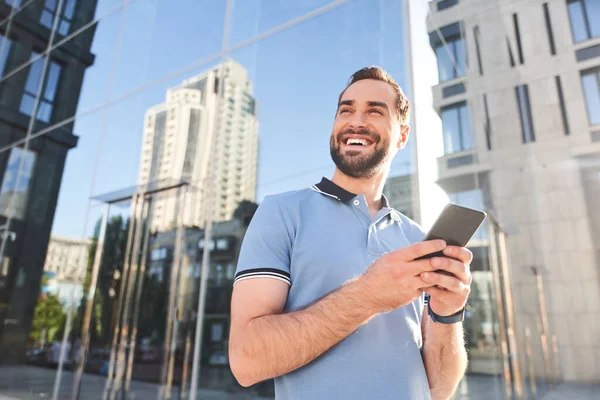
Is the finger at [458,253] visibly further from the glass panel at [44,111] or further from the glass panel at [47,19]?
the glass panel at [47,19]

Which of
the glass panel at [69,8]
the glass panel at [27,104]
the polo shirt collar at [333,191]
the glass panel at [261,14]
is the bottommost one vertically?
the polo shirt collar at [333,191]

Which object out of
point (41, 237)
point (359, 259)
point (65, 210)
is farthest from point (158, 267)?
point (359, 259)

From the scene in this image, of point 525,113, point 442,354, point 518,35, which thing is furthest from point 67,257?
point 442,354

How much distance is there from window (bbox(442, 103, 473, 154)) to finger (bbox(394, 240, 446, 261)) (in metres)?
2.58

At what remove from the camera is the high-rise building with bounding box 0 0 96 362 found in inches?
264

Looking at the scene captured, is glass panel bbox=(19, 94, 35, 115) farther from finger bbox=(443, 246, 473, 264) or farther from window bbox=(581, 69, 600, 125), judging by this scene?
finger bbox=(443, 246, 473, 264)

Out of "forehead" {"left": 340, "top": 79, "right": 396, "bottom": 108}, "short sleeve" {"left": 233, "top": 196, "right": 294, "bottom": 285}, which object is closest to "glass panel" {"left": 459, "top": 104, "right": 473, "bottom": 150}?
"forehead" {"left": 340, "top": 79, "right": 396, "bottom": 108}

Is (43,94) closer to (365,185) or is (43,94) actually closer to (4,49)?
(4,49)

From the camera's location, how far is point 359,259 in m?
1.07

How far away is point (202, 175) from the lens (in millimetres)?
4961

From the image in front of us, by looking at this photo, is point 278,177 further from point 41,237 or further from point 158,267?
point 41,237

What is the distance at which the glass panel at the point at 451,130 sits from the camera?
321 cm

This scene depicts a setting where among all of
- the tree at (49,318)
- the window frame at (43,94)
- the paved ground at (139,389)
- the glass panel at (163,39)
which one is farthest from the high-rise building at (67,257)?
the window frame at (43,94)

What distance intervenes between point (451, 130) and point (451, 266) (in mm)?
2641
